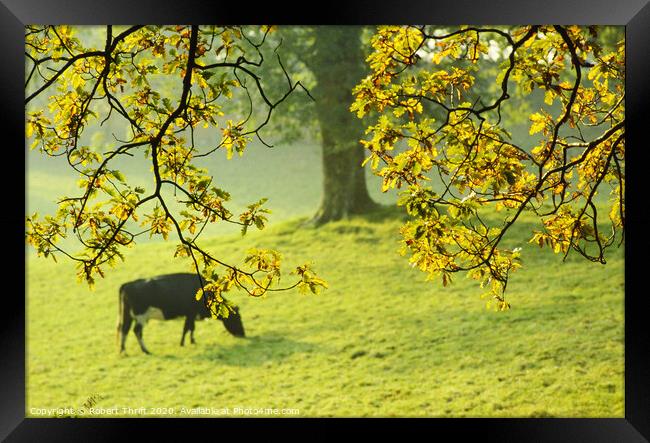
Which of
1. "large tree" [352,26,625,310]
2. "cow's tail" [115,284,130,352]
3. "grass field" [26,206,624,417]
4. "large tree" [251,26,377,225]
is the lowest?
"grass field" [26,206,624,417]

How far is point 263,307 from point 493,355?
11.7 ft

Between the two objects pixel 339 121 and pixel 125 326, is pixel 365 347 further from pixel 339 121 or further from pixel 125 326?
pixel 339 121

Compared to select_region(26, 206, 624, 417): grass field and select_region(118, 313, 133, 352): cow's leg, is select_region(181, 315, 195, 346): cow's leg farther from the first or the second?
select_region(118, 313, 133, 352): cow's leg

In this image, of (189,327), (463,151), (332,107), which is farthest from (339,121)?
(463,151)

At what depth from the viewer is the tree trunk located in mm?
12375

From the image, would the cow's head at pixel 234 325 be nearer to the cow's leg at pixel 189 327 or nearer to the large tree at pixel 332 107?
the cow's leg at pixel 189 327

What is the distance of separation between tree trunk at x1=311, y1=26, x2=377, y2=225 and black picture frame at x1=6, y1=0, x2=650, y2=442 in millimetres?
8383

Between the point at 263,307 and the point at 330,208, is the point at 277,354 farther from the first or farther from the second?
the point at 330,208

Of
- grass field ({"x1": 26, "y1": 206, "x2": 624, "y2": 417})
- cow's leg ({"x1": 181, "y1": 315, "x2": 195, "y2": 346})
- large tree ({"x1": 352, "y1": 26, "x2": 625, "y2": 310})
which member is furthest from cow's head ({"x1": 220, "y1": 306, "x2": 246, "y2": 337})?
large tree ({"x1": 352, "y1": 26, "x2": 625, "y2": 310})

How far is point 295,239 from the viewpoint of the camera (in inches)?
→ 504

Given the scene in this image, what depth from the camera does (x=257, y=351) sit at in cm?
1034
